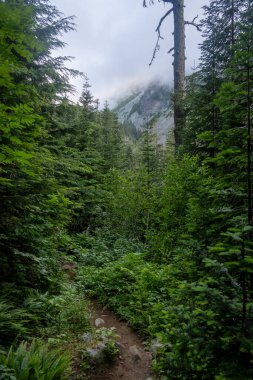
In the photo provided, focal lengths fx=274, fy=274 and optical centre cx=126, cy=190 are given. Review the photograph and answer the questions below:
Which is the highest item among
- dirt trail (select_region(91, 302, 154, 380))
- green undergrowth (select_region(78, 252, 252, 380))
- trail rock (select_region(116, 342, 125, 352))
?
green undergrowth (select_region(78, 252, 252, 380))

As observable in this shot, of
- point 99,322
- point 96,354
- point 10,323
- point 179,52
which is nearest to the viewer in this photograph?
point 10,323

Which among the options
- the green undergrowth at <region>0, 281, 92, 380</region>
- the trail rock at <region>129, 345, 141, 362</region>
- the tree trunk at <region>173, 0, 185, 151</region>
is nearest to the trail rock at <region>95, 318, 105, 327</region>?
the green undergrowth at <region>0, 281, 92, 380</region>

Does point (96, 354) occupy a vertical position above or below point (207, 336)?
below

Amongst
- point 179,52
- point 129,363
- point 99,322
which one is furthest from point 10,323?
point 179,52

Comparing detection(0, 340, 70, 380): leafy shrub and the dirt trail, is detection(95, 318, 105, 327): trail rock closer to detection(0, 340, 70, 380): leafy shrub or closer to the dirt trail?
the dirt trail

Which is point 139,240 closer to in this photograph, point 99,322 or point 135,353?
point 99,322

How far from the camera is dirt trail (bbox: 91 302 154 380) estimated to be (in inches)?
165

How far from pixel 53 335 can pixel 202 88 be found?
912 centimetres

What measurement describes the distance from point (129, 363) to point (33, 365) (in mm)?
1765

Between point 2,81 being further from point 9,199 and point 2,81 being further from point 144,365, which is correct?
point 144,365

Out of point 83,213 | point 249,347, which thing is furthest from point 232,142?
point 83,213

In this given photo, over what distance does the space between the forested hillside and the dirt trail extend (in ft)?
0.69

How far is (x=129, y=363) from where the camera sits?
14.7 feet

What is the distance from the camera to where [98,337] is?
15.4 ft
